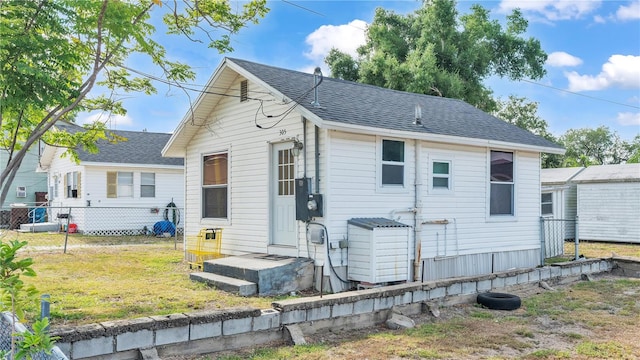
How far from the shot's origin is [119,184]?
18.8m

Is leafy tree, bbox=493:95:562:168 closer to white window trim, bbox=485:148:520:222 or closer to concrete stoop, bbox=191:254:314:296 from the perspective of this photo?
white window trim, bbox=485:148:520:222

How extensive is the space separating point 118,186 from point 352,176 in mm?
13810

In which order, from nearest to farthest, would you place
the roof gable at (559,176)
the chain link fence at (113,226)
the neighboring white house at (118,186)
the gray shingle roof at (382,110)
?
the gray shingle roof at (382,110) → the chain link fence at (113,226) → the neighboring white house at (118,186) → the roof gable at (559,176)

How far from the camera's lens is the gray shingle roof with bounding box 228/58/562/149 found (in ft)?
26.7

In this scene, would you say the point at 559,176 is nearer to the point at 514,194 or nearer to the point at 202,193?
the point at 514,194

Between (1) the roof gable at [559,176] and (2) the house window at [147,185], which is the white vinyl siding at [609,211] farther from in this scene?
(2) the house window at [147,185]

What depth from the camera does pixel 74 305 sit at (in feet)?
20.9

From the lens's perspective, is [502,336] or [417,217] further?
[417,217]

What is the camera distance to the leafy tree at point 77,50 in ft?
20.2

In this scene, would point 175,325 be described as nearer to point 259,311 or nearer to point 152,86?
point 259,311

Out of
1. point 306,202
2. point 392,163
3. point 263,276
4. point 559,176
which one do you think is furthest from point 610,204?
point 263,276

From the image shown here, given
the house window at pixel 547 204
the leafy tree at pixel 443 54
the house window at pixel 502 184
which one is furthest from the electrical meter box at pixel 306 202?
the leafy tree at pixel 443 54

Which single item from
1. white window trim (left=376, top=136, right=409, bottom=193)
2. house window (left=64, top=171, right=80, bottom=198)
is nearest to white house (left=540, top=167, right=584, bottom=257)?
white window trim (left=376, top=136, right=409, bottom=193)

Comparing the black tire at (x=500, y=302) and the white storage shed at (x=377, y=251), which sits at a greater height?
the white storage shed at (x=377, y=251)
